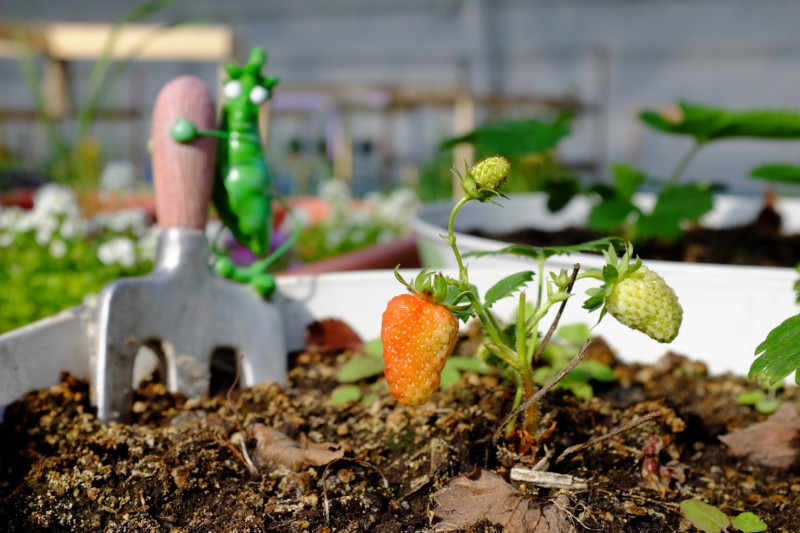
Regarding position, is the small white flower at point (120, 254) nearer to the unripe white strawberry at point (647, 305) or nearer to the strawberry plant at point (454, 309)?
the strawberry plant at point (454, 309)

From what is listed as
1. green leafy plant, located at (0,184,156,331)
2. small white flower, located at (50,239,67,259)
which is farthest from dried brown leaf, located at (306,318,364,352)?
small white flower, located at (50,239,67,259)

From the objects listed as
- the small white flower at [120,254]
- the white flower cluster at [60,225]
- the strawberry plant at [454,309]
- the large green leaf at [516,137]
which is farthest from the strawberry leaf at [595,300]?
the white flower cluster at [60,225]

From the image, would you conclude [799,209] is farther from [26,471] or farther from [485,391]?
[26,471]

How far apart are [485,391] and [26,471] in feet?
1.61

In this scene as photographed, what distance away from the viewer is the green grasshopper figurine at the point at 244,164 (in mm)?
870

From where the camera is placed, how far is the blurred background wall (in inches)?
268

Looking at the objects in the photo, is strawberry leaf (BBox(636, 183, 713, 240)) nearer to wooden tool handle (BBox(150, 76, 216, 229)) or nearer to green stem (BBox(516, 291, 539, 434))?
green stem (BBox(516, 291, 539, 434))

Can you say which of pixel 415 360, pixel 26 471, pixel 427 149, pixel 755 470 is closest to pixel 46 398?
pixel 26 471

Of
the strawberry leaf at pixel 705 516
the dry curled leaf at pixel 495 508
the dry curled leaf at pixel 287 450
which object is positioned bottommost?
the strawberry leaf at pixel 705 516

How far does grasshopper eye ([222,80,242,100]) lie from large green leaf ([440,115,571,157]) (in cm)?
62

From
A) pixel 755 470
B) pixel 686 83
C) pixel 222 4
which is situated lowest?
pixel 755 470

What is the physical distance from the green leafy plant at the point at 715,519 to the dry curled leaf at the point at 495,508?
0.37 feet

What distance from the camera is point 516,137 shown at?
4.67 feet

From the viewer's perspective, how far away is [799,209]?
1684 millimetres
